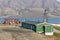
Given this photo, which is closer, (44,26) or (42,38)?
(42,38)

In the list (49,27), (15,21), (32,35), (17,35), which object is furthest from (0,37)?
(15,21)

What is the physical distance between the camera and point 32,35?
58.3 m

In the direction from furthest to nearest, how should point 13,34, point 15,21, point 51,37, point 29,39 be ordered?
point 15,21
point 51,37
point 13,34
point 29,39

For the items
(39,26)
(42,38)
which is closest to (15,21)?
(39,26)

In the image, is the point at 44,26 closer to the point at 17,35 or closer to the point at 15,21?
the point at 17,35

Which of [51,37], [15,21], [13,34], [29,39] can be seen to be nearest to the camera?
[29,39]

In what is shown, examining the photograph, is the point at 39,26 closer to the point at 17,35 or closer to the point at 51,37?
the point at 51,37

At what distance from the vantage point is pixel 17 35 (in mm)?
56844

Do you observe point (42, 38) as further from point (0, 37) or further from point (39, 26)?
point (0, 37)

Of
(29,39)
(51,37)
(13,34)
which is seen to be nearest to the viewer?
(29,39)

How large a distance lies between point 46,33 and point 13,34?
38.0 feet

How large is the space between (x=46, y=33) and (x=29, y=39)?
11.7m

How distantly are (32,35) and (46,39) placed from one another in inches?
175

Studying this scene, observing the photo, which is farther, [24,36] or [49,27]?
[49,27]
